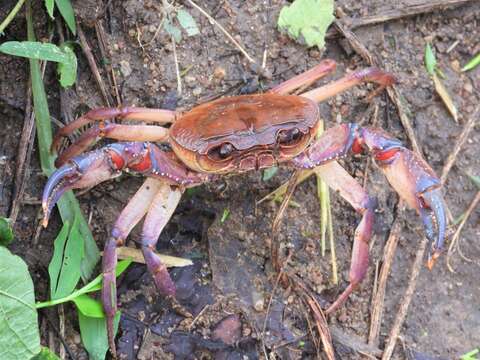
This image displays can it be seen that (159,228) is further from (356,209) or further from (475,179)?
(475,179)

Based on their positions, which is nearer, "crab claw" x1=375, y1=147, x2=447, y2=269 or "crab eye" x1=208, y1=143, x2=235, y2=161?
"crab eye" x1=208, y1=143, x2=235, y2=161

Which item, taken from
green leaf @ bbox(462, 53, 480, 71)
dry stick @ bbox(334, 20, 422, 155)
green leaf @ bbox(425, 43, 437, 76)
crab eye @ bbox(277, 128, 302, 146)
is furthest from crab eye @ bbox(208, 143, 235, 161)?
green leaf @ bbox(462, 53, 480, 71)

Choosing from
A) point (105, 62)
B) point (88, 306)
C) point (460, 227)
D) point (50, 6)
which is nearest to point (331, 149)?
point (460, 227)

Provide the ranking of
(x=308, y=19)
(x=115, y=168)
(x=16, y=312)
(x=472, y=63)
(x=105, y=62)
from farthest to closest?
1. (x=472, y=63)
2. (x=308, y=19)
3. (x=105, y=62)
4. (x=115, y=168)
5. (x=16, y=312)

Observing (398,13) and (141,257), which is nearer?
(141,257)

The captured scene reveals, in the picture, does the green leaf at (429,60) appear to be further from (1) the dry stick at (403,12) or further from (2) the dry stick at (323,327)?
(2) the dry stick at (323,327)

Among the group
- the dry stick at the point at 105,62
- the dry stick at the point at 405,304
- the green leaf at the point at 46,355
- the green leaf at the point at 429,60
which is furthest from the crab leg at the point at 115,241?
the green leaf at the point at 429,60

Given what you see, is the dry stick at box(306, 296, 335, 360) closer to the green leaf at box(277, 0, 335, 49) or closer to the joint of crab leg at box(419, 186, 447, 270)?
the joint of crab leg at box(419, 186, 447, 270)
